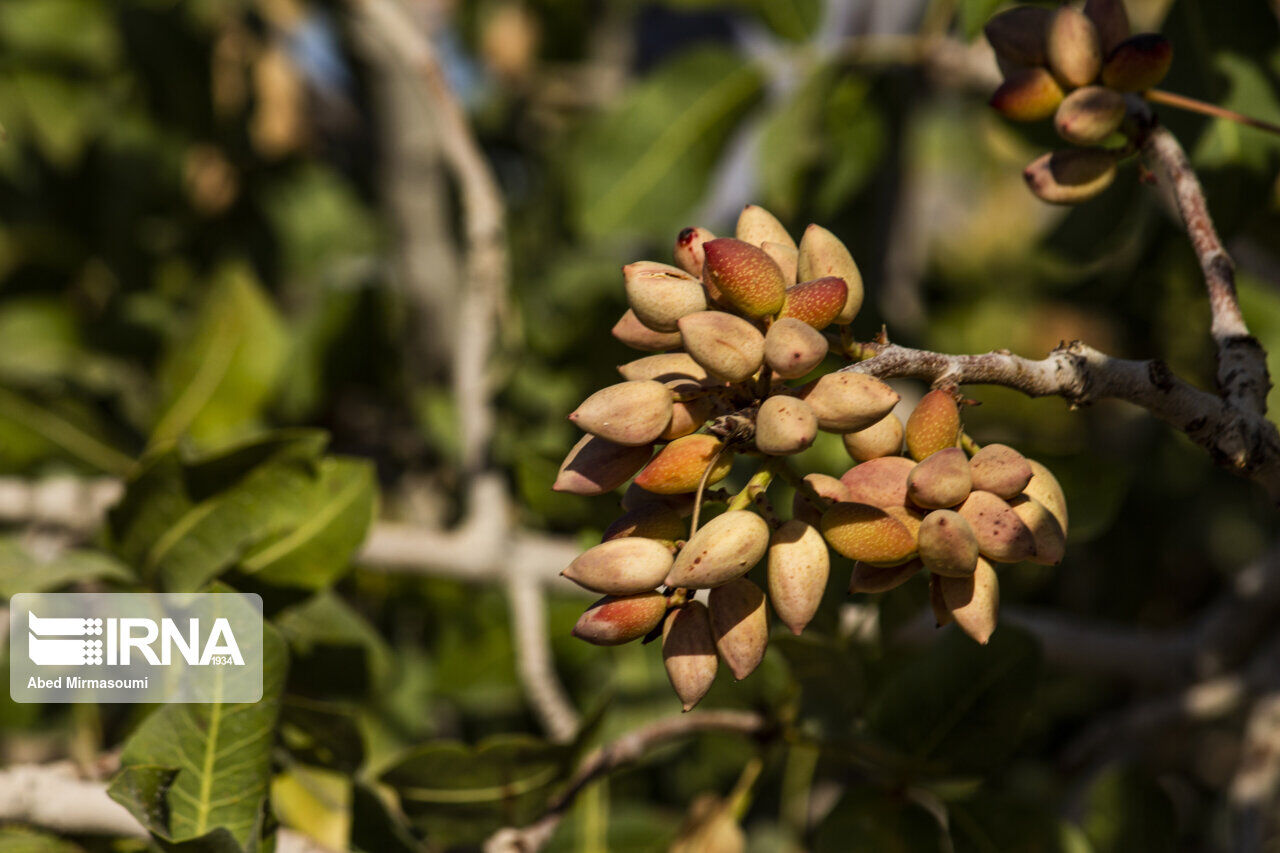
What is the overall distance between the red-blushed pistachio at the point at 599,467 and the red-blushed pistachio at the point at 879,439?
101 millimetres

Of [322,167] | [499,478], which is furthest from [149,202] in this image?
[499,478]

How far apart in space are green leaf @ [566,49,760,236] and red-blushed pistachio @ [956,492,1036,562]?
72cm

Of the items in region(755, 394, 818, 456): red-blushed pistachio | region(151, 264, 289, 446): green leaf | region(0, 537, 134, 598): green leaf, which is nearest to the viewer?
region(755, 394, 818, 456): red-blushed pistachio

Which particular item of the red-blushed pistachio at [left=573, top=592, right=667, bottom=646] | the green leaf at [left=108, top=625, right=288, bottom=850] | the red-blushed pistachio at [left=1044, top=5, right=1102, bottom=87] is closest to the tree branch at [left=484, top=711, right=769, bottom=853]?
the green leaf at [left=108, top=625, right=288, bottom=850]

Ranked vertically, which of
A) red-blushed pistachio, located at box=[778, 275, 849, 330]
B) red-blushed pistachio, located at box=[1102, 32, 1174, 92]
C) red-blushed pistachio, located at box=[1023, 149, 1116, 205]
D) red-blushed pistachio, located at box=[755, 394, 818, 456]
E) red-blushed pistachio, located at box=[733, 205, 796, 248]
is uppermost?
red-blushed pistachio, located at box=[1102, 32, 1174, 92]

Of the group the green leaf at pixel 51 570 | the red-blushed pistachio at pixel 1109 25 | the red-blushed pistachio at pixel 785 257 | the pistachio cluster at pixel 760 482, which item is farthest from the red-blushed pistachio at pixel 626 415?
the green leaf at pixel 51 570

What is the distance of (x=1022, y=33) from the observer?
653 millimetres

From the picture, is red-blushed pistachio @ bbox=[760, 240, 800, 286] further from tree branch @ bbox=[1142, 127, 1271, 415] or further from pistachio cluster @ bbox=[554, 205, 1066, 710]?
tree branch @ bbox=[1142, 127, 1271, 415]

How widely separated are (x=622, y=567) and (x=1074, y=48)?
406mm

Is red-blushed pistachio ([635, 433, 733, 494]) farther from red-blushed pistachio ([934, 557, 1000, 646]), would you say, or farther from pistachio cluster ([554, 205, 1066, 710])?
red-blushed pistachio ([934, 557, 1000, 646])

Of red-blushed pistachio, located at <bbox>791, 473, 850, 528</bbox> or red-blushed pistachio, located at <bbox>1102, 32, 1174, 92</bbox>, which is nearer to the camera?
red-blushed pistachio, located at <bbox>791, 473, 850, 528</bbox>

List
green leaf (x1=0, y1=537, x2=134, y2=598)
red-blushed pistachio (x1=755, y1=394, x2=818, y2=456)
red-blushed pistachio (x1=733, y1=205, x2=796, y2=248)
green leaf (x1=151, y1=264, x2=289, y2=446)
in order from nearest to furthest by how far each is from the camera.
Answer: red-blushed pistachio (x1=755, y1=394, x2=818, y2=456), red-blushed pistachio (x1=733, y1=205, x2=796, y2=248), green leaf (x1=0, y1=537, x2=134, y2=598), green leaf (x1=151, y1=264, x2=289, y2=446)

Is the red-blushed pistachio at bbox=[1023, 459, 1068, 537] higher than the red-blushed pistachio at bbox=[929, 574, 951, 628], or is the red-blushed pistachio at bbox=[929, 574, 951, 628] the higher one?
the red-blushed pistachio at bbox=[1023, 459, 1068, 537]

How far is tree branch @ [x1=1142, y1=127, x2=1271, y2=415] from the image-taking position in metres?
0.54
